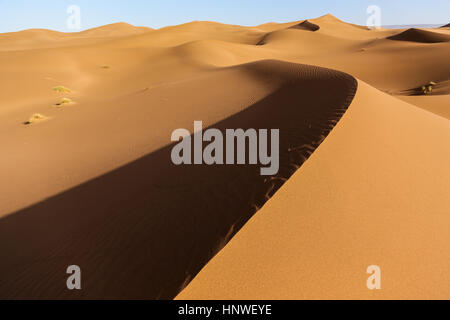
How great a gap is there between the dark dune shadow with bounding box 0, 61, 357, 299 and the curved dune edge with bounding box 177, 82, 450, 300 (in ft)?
0.57

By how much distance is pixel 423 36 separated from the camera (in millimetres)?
35375

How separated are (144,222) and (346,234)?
2197mm

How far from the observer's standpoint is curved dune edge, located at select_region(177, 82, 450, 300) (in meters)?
2.40

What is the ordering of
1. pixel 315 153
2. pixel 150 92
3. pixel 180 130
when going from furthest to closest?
pixel 150 92 < pixel 180 130 < pixel 315 153

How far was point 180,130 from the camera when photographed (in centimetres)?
692

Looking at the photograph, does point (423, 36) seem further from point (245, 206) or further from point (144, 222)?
point (144, 222)

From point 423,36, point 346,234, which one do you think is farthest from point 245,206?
point 423,36

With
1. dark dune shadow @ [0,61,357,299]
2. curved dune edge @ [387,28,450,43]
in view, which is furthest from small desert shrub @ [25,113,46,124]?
curved dune edge @ [387,28,450,43]

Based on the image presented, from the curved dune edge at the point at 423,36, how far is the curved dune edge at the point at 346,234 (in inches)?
1494

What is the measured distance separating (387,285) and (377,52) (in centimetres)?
2972

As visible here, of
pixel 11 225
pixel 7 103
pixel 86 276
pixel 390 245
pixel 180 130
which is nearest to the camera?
pixel 390 245

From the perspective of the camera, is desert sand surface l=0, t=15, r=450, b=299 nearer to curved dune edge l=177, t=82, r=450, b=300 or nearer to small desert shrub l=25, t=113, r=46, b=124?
curved dune edge l=177, t=82, r=450, b=300
